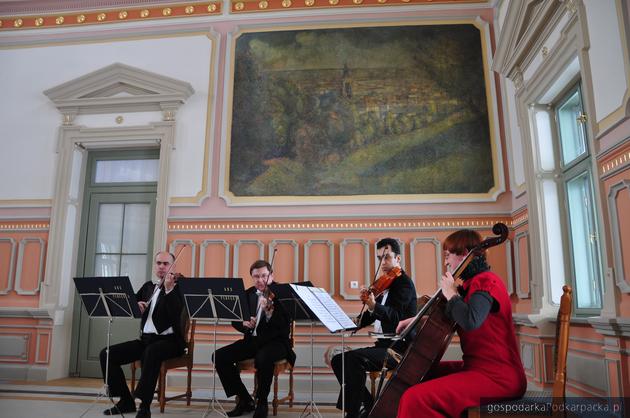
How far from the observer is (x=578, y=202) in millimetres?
4605

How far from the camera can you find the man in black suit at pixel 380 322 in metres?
3.75

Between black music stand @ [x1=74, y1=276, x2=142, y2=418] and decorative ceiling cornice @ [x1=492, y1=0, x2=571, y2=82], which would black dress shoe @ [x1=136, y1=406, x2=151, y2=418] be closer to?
black music stand @ [x1=74, y1=276, x2=142, y2=418]

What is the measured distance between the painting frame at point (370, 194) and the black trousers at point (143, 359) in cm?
216

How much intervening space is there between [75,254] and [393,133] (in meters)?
4.43

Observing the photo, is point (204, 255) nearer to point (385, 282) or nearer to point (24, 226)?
point (24, 226)

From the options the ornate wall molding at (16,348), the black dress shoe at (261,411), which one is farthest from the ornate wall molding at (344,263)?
the ornate wall molding at (16,348)

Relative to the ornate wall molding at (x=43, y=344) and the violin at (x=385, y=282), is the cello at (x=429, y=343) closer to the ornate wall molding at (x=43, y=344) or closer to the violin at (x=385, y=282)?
the violin at (x=385, y=282)

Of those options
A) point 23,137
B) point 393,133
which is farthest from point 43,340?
point 393,133

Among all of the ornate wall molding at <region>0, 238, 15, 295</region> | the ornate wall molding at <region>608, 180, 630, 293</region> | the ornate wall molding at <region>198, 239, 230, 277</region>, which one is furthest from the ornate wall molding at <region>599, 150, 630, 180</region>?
the ornate wall molding at <region>0, 238, 15, 295</region>

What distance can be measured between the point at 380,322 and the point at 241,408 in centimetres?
156

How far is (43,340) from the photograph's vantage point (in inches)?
253

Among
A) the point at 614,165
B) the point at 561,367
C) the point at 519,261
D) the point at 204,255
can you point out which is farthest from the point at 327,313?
the point at 204,255

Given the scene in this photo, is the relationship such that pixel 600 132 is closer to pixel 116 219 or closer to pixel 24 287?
pixel 116 219

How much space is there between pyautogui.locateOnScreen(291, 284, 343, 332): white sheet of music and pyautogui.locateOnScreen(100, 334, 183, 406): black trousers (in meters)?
1.53
